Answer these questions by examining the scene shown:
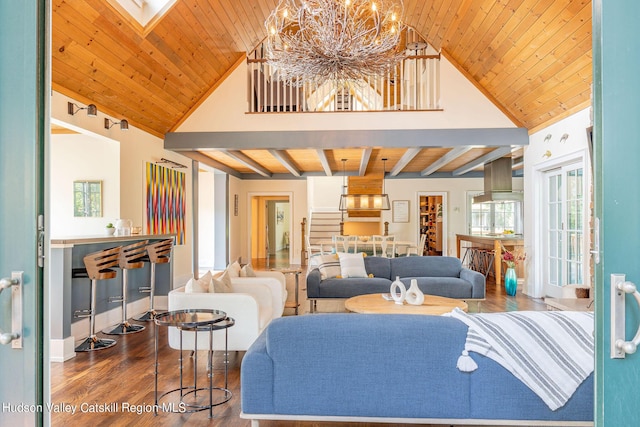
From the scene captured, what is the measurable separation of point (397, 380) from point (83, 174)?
5422 millimetres

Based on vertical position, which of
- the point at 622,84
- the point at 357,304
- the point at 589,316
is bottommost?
the point at 357,304

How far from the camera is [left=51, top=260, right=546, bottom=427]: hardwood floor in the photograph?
2625 mm

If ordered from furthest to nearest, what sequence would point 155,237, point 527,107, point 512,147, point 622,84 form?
point 512,147
point 527,107
point 155,237
point 622,84

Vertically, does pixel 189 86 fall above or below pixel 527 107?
Result: above

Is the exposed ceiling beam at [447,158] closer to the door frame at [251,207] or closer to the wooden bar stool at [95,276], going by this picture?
the door frame at [251,207]

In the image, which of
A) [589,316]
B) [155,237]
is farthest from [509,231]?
[589,316]

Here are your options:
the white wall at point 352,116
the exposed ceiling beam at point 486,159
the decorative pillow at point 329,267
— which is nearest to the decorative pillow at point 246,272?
the decorative pillow at point 329,267

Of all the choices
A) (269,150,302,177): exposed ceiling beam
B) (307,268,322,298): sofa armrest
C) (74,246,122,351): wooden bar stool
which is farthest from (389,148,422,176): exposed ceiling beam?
(74,246,122,351): wooden bar stool

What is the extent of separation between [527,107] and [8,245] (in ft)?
22.2

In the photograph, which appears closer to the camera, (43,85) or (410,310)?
(43,85)

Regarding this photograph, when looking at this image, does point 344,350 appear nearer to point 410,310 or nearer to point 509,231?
point 410,310

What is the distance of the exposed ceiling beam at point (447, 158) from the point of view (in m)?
7.39

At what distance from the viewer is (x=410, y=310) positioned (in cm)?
394

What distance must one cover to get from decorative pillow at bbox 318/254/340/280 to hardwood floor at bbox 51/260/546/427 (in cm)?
196
